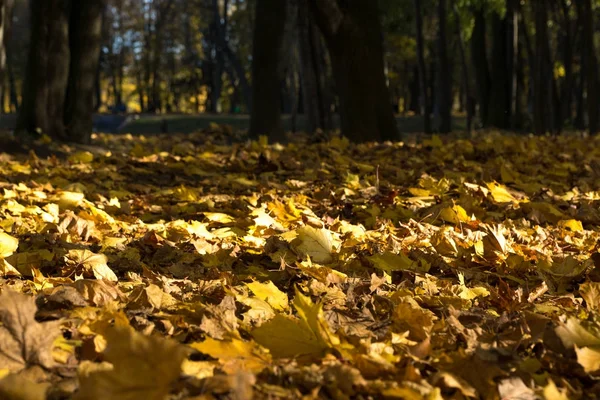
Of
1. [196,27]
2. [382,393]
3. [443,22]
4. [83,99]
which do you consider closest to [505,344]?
[382,393]

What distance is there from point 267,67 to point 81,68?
9.10 ft

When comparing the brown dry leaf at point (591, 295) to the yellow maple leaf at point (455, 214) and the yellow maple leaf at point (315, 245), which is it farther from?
the yellow maple leaf at point (455, 214)

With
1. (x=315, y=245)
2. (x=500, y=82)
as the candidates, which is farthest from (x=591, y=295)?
(x=500, y=82)

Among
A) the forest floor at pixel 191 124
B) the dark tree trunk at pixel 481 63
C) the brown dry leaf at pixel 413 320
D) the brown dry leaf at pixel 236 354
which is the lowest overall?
the brown dry leaf at pixel 413 320

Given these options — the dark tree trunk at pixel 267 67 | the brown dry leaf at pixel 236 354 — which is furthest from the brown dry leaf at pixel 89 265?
the dark tree trunk at pixel 267 67

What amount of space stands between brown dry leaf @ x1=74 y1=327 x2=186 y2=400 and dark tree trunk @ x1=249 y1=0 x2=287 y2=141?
8.90 metres

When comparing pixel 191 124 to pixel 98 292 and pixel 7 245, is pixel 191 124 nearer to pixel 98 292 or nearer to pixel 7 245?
pixel 7 245

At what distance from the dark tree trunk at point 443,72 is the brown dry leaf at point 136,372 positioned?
12980 millimetres

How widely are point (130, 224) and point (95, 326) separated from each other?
5.80 feet

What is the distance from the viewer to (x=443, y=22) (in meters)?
13.2

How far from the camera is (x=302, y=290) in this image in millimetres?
2180

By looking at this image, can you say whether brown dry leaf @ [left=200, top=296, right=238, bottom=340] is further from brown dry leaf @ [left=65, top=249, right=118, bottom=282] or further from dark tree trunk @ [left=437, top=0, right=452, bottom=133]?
dark tree trunk @ [left=437, top=0, right=452, bottom=133]

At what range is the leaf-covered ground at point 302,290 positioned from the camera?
4.41 feet

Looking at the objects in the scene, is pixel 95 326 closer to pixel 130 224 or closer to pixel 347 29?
pixel 130 224
